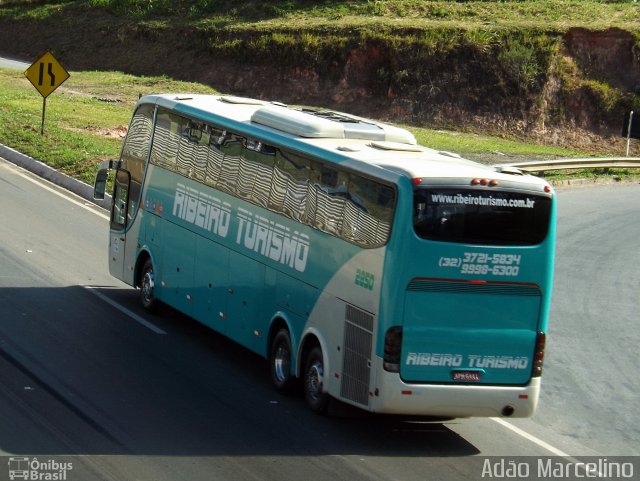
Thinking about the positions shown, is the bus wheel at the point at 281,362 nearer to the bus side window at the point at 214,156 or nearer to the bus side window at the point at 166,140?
the bus side window at the point at 214,156

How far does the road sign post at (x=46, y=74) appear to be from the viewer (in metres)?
29.3

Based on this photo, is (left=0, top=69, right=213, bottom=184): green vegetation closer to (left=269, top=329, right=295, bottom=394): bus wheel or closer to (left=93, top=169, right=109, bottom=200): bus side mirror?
(left=93, top=169, right=109, bottom=200): bus side mirror

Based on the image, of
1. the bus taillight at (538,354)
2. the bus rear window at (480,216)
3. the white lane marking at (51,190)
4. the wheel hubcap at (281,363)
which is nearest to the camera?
the bus rear window at (480,216)

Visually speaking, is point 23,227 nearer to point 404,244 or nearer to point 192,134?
point 192,134

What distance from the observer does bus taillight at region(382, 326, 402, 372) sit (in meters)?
11.0

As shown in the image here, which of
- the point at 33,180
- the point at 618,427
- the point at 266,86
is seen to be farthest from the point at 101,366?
the point at 266,86

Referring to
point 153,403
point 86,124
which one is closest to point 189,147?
point 153,403

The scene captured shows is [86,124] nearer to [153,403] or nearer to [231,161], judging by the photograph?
[231,161]

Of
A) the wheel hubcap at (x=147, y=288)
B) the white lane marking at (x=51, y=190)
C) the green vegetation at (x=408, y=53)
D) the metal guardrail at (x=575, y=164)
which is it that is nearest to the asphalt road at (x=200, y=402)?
the wheel hubcap at (x=147, y=288)

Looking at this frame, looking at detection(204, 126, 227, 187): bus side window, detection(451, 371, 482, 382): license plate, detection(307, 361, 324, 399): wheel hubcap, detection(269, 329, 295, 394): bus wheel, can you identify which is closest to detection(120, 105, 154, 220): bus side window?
detection(204, 126, 227, 187): bus side window

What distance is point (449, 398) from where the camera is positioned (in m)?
11.2

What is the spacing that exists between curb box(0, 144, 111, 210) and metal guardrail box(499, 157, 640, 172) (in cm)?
1156

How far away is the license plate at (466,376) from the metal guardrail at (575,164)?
19.4 m

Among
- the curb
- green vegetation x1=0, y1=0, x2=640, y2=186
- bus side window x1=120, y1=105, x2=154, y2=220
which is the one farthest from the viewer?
green vegetation x1=0, y1=0, x2=640, y2=186
